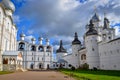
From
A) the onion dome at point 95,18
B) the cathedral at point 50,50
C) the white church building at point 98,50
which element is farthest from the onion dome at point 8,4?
the onion dome at point 95,18

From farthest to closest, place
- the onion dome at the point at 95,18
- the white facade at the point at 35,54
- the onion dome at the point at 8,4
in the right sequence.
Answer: the white facade at the point at 35,54 → the onion dome at the point at 95,18 → the onion dome at the point at 8,4

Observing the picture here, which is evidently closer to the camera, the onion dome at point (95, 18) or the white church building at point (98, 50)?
the white church building at point (98, 50)

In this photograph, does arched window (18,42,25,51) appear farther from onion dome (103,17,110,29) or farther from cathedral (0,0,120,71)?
onion dome (103,17,110,29)

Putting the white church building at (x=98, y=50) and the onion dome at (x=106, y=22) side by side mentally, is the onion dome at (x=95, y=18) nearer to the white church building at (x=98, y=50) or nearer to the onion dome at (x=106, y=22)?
the white church building at (x=98, y=50)

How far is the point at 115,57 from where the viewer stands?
39688 millimetres

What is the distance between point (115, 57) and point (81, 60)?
23723 mm

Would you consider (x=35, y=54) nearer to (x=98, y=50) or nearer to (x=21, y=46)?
(x=21, y=46)

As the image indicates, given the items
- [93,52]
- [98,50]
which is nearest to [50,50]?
[93,52]

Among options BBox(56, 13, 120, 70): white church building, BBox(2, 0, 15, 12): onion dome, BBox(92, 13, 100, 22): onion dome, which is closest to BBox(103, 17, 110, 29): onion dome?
BBox(56, 13, 120, 70): white church building

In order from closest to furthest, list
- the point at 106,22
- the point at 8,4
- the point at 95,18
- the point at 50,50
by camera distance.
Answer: the point at 8,4 → the point at 106,22 → the point at 95,18 → the point at 50,50

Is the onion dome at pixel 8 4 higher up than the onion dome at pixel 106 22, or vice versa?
the onion dome at pixel 8 4

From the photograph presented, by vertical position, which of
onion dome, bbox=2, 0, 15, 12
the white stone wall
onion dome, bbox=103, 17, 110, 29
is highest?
onion dome, bbox=2, 0, 15, 12

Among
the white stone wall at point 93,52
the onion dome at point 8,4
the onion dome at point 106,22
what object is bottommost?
the white stone wall at point 93,52

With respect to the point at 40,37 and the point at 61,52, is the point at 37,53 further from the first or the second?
the point at 61,52
